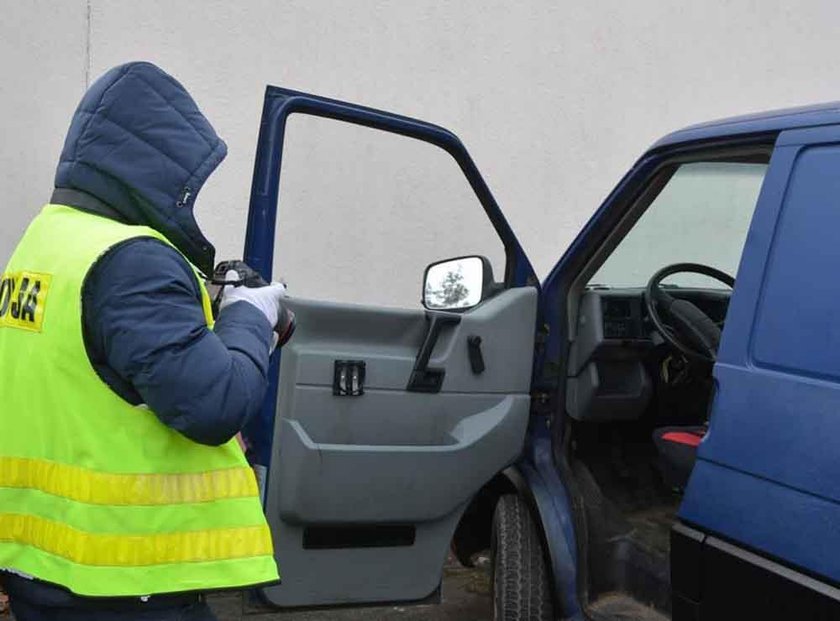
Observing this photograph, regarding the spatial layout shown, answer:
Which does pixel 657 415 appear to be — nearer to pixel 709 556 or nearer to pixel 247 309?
pixel 709 556

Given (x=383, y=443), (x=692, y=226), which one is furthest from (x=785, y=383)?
(x=692, y=226)

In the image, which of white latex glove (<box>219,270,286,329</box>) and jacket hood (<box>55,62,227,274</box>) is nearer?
jacket hood (<box>55,62,227,274</box>)

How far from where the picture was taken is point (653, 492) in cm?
343

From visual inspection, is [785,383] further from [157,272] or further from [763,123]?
[157,272]

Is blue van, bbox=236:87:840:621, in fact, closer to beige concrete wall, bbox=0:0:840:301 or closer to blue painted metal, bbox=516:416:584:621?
blue painted metal, bbox=516:416:584:621

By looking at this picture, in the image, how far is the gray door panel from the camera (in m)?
2.85

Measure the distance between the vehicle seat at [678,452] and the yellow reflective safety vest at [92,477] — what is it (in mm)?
1311

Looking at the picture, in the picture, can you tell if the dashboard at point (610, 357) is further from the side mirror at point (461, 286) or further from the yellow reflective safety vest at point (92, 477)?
the yellow reflective safety vest at point (92, 477)

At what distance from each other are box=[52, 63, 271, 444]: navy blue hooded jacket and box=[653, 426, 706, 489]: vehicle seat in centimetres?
131

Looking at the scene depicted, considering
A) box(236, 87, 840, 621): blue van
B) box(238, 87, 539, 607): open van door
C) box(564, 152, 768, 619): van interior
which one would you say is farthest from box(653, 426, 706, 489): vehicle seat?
box(238, 87, 539, 607): open van door

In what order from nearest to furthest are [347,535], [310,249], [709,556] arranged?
[709,556] < [347,535] < [310,249]

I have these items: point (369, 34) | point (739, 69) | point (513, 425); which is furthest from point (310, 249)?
point (739, 69)

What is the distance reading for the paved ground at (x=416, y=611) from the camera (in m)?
3.92

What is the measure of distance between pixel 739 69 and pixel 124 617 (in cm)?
586
